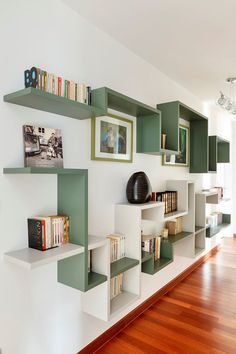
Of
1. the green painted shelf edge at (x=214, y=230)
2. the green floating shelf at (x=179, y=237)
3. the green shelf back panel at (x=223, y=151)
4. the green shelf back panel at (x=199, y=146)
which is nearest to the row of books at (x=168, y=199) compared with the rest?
the green floating shelf at (x=179, y=237)

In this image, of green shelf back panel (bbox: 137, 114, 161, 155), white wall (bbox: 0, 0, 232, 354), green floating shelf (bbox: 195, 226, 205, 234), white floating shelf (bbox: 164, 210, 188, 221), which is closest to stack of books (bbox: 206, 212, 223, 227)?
green floating shelf (bbox: 195, 226, 205, 234)

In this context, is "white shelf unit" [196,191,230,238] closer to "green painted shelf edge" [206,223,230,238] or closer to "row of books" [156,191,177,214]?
"green painted shelf edge" [206,223,230,238]

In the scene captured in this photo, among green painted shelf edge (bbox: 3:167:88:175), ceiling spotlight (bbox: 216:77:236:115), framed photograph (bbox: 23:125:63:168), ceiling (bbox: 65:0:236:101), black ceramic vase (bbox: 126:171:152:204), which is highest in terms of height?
ceiling (bbox: 65:0:236:101)

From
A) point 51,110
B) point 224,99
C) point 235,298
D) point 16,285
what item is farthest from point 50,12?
point 235,298

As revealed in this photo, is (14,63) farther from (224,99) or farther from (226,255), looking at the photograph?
(226,255)

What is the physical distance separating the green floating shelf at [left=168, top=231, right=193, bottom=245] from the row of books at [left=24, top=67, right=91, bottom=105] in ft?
5.36

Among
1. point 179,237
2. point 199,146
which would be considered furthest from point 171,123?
point 179,237

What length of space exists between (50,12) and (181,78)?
1760 millimetres

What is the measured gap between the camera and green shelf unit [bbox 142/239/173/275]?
2.22m

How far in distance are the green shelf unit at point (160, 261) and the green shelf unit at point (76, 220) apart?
69 cm

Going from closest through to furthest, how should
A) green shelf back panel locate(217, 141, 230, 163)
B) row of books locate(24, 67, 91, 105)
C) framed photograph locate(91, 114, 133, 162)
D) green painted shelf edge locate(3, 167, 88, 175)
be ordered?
green painted shelf edge locate(3, 167, 88, 175) < row of books locate(24, 67, 91, 105) < framed photograph locate(91, 114, 133, 162) < green shelf back panel locate(217, 141, 230, 163)

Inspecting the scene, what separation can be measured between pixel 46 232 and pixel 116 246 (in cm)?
73

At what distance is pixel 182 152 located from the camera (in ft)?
10.7

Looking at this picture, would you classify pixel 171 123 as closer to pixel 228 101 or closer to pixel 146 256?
pixel 228 101
